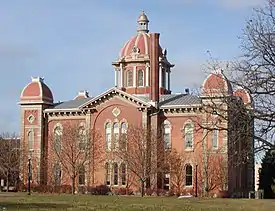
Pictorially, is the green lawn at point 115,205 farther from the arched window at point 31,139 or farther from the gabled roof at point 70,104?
the gabled roof at point 70,104

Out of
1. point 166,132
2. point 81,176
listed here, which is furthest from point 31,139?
point 166,132

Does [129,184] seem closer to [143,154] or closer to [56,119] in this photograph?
[143,154]

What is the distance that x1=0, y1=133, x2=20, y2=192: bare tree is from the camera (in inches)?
3310

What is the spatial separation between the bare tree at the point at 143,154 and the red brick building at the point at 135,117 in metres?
2.66

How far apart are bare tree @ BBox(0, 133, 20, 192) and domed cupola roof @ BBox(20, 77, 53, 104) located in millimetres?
6219

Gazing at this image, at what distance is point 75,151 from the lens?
257 feet

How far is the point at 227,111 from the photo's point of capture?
84.9 ft

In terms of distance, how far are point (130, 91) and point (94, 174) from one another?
40.0ft

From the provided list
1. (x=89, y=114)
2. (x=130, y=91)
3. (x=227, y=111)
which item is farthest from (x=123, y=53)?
(x=227, y=111)

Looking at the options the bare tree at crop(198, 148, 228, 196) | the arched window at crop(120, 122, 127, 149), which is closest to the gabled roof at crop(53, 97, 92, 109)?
the arched window at crop(120, 122, 127, 149)

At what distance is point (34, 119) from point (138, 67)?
48.4 feet

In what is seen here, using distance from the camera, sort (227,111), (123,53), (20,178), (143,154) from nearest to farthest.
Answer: (227,111), (143,154), (20,178), (123,53)

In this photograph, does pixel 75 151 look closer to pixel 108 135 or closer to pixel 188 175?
pixel 108 135

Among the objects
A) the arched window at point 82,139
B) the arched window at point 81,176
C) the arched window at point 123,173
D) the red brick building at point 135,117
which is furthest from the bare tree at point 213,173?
the arched window at point 81,176
